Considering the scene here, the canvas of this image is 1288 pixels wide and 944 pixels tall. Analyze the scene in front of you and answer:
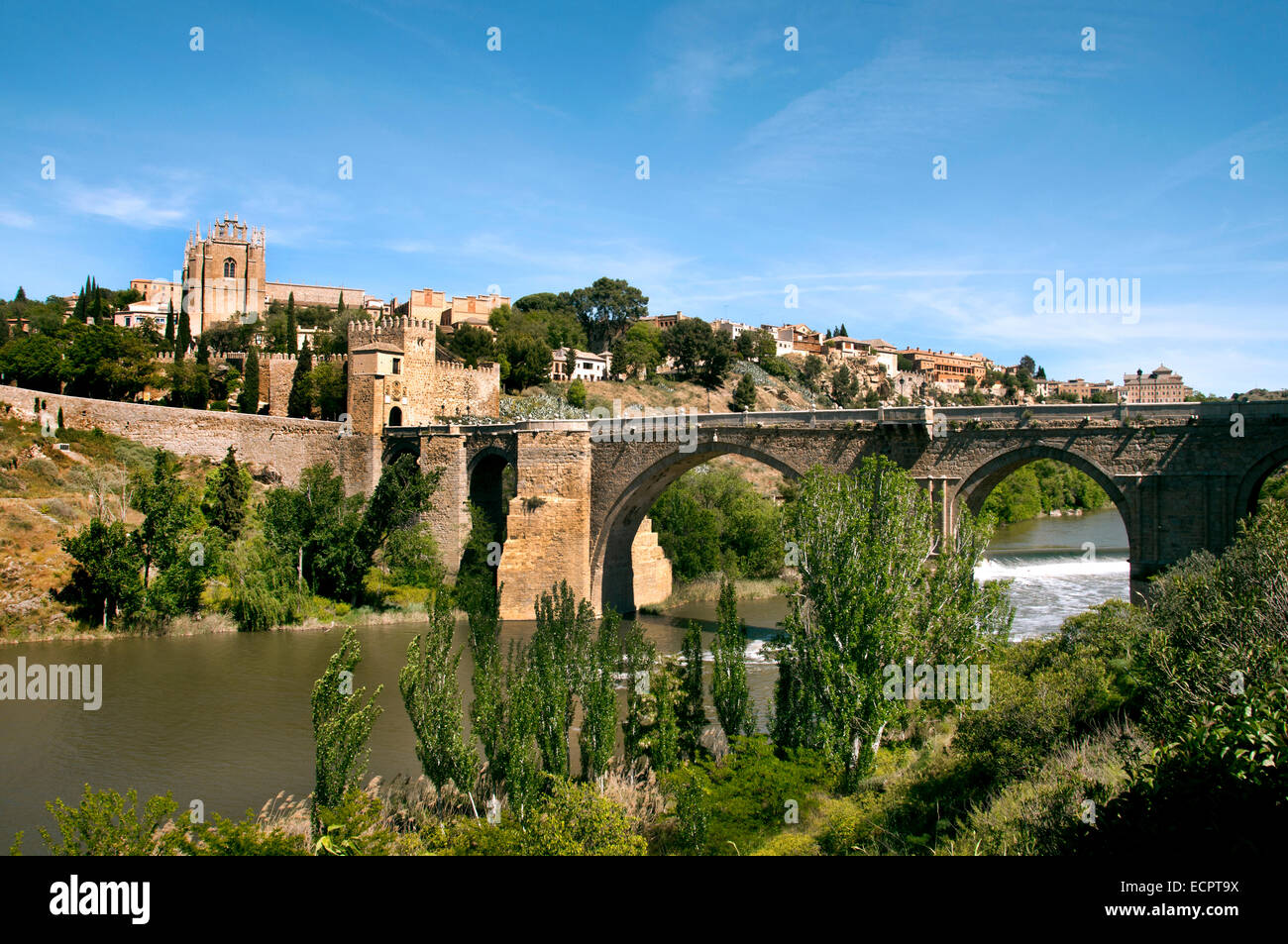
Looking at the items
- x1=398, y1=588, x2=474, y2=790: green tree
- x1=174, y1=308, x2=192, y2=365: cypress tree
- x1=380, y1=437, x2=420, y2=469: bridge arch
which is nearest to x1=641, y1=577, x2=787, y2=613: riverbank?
x1=380, y1=437, x2=420, y2=469: bridge arch

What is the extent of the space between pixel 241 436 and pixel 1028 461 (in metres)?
25.5

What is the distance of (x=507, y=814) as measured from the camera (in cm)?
1070

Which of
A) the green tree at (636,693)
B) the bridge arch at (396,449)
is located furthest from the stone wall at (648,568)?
the green tree at (636,693)

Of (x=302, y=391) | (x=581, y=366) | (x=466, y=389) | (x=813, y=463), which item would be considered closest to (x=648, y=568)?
(x=813, y=463)

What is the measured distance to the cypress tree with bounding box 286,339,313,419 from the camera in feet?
111

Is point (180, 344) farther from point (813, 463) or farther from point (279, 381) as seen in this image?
point (813, 463)

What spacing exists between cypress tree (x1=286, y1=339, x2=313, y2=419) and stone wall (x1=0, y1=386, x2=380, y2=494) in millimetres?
2642

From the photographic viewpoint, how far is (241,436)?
31031 mm

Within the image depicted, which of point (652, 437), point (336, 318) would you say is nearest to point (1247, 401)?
point (652, 437)

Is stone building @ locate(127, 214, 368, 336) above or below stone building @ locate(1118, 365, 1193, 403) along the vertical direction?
above

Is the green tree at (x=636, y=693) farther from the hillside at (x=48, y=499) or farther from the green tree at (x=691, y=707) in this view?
the hillside at (x=48, y=499)

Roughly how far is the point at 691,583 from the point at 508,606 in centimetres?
724

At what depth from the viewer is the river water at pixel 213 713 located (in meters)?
13.0

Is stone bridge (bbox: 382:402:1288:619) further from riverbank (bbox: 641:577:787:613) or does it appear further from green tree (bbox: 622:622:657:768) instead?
green tree (bbox: 622:622:657:768)
